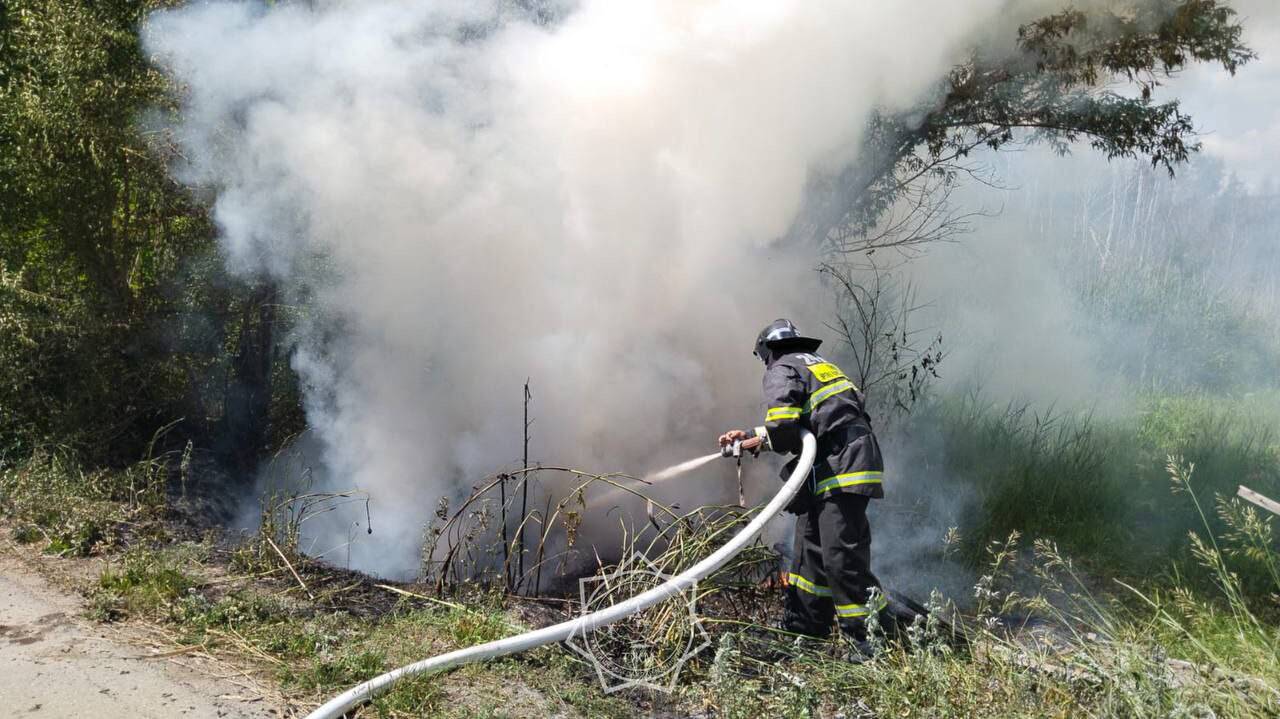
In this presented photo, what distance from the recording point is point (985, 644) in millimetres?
3891

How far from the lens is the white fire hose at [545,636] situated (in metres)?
3.54

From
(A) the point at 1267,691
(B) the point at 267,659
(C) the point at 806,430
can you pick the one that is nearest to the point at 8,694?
(B) the point at 267,659

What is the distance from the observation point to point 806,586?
→ 191 inches

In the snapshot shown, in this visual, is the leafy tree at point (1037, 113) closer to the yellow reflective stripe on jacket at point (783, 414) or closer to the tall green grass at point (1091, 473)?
the tall green grass at point (1091, 473)

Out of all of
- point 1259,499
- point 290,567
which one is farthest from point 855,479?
point 290,567

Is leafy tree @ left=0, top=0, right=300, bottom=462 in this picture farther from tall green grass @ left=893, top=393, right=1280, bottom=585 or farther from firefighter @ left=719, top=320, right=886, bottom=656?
tall green grass @ left=893, top=393, right=1280, bottom=585

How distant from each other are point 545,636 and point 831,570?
1.55m

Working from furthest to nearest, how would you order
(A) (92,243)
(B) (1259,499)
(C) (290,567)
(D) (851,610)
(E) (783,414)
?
1. (A) (92,243)
2. (C) (290,567)
3. (E) (783,414)
4. (D) (851,610)
5. (B) (1259,499)

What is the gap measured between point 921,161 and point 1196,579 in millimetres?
3856

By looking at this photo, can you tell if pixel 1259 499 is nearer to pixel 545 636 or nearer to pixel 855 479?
pixel 855 479

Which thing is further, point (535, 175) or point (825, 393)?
point (535, 175)

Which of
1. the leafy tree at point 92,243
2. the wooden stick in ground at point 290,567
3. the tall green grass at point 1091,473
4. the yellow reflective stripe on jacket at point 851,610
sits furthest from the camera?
the leafy tree at point 92,243

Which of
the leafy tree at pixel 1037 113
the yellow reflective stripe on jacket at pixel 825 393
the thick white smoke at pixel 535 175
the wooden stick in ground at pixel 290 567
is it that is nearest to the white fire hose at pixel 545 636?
the yellow reflective stripe on jacket at pixel 825 393

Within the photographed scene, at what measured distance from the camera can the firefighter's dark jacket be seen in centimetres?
472
